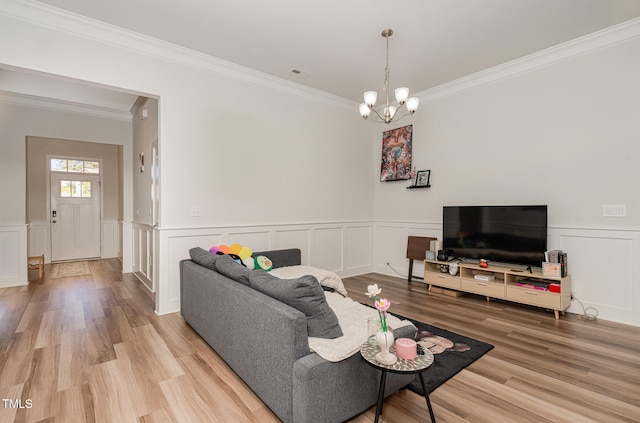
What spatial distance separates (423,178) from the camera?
4980 mm

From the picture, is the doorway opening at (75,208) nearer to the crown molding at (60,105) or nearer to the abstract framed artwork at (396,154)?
the crown molding at (60,105)

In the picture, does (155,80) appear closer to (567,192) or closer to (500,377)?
(500,377)

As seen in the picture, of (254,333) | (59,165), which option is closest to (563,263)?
(254,333)

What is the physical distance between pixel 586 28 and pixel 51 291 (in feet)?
24.3

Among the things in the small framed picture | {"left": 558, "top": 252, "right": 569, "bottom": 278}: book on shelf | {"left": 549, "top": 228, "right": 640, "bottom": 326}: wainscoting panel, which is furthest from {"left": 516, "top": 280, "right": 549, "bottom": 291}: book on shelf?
the small framed picture

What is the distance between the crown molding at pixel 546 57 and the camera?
316 centimetres

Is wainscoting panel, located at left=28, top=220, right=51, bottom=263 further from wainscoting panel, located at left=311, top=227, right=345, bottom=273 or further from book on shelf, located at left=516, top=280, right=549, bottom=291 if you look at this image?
book on shelf, located at left=516, top=280, right=549, bottom=291

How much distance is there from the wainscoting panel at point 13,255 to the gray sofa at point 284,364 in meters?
4.45

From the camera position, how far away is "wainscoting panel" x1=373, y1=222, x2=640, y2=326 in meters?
3.17

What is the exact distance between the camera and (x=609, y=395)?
1.99 m

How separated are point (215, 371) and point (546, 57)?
4865 mm

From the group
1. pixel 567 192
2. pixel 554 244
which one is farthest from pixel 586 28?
pixel 554 244

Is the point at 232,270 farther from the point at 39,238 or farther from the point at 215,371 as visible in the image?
the point at 39,238

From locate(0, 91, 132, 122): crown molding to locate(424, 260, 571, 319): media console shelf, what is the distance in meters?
6.12
